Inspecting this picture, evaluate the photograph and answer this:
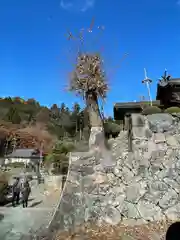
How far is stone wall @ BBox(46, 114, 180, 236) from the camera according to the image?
4.70m

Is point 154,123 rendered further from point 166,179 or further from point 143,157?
point 166,179

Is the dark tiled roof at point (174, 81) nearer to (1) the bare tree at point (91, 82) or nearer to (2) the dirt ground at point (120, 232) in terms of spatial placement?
(1) the bare tree at point (91, 82)

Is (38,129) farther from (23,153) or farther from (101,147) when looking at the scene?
(101,147)

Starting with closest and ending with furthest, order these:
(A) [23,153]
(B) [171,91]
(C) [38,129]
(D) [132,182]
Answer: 1. (D) [132,182]
2. (B) [171,91]
3. (A) [23,153]
4. (C) [38,129]

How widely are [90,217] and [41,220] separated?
188 cm

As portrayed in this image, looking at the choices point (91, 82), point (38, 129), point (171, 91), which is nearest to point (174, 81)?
point (171, 91)

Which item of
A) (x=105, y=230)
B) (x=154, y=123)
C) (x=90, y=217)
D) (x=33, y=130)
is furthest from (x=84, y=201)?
(x=33, y=130)

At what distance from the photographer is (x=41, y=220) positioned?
5.81m

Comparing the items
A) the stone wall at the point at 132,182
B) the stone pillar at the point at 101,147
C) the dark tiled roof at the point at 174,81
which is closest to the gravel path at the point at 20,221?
the stone wall at the point at 132,182

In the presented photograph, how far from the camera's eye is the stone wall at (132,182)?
4695 mm

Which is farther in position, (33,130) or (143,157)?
(33,130)

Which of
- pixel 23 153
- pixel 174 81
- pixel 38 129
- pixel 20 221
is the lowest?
pixel 20 221

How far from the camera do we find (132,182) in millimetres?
4977

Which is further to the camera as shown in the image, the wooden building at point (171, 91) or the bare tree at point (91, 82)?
the wooden building at point (171, 91)
